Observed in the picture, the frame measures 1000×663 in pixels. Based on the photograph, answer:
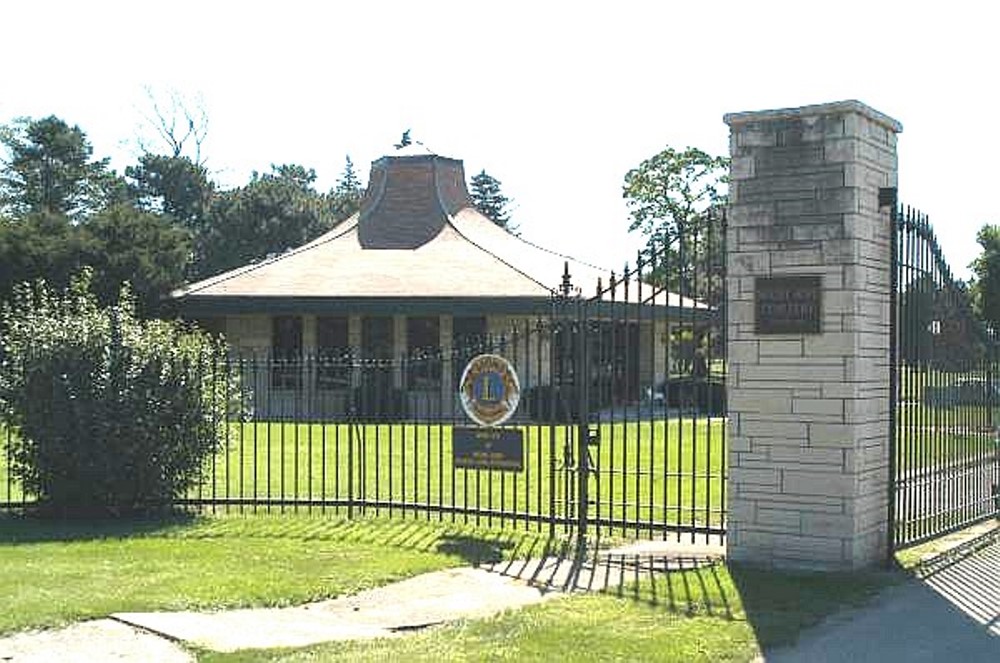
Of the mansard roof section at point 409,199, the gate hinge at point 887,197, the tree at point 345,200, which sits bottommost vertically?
the gate hinge at point 887,197

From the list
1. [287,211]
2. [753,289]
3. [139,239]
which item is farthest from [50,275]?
[287,211]

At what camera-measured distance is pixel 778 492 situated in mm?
8367

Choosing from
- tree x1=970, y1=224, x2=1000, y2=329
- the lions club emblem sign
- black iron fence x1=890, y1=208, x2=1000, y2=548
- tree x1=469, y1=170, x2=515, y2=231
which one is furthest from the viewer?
tree x1=469, y1=170, x2=515, y2=231

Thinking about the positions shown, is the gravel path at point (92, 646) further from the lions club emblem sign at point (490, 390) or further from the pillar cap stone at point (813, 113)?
the pillar cap stone at point (813, 113)

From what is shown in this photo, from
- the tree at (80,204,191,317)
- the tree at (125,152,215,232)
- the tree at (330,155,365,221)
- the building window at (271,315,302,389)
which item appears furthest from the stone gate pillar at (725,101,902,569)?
the tree at (125,152,215,232)

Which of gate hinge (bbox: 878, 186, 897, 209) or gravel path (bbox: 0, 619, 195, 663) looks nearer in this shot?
gravel path (bbox: 0, 619, 195, 663)

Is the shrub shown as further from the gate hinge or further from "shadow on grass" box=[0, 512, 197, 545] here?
the gate hinge

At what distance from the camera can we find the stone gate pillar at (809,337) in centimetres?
814

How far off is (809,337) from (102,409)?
261 inches

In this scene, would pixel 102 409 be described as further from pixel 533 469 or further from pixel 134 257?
pixel 134 257

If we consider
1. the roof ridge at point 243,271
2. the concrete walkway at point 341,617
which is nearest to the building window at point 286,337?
the roof ridge at point 243,271

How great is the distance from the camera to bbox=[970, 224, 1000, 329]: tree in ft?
148

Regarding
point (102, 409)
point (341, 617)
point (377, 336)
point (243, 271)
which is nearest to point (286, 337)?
point (377, 336)

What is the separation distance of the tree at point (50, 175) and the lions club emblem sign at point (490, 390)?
199 feet
